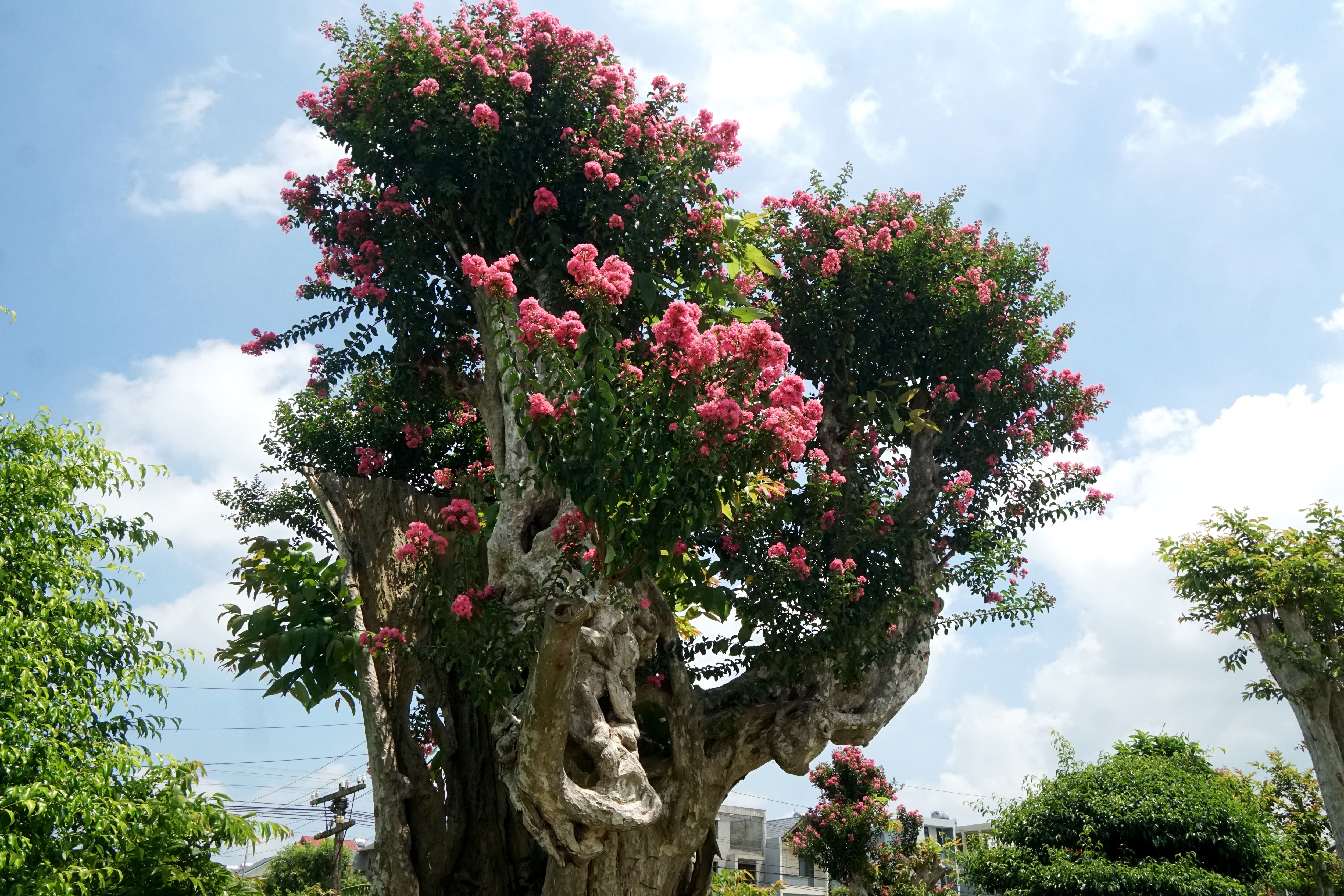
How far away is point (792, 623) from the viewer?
8.77 metres

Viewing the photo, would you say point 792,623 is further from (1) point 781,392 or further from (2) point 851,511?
(1) point 781,392

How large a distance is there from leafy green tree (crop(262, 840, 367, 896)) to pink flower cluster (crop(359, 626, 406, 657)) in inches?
785

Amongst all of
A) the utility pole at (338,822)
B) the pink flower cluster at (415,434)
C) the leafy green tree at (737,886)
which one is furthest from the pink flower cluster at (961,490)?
the utility pole at (338,822)

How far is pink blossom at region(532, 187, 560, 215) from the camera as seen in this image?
8711 millimetres

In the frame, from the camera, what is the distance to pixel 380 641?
27.7 feet

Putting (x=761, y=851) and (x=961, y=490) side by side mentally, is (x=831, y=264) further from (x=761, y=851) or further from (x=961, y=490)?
(x=761, y=851)

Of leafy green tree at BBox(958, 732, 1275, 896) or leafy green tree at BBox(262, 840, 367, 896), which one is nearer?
leafy green tree at BBox(958, 732, 1275, 896)

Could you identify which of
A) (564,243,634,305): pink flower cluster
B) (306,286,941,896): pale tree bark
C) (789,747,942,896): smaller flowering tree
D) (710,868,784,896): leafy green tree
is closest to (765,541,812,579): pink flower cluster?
(306,286,941,896): pale tree bark

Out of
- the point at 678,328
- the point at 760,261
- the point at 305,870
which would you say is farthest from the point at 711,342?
the point at 305,870

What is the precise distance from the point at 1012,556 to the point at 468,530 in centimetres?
568

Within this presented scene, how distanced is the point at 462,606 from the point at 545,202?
12.5 feet

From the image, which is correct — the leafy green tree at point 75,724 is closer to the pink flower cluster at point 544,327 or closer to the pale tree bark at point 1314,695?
the pink flower cluster at point 544,327

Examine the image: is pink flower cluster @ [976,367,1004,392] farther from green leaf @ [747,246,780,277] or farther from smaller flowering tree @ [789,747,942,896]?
smaller flowering tree @ [789,747,942,896]

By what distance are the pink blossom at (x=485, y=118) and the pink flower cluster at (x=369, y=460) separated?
12.8 feet
